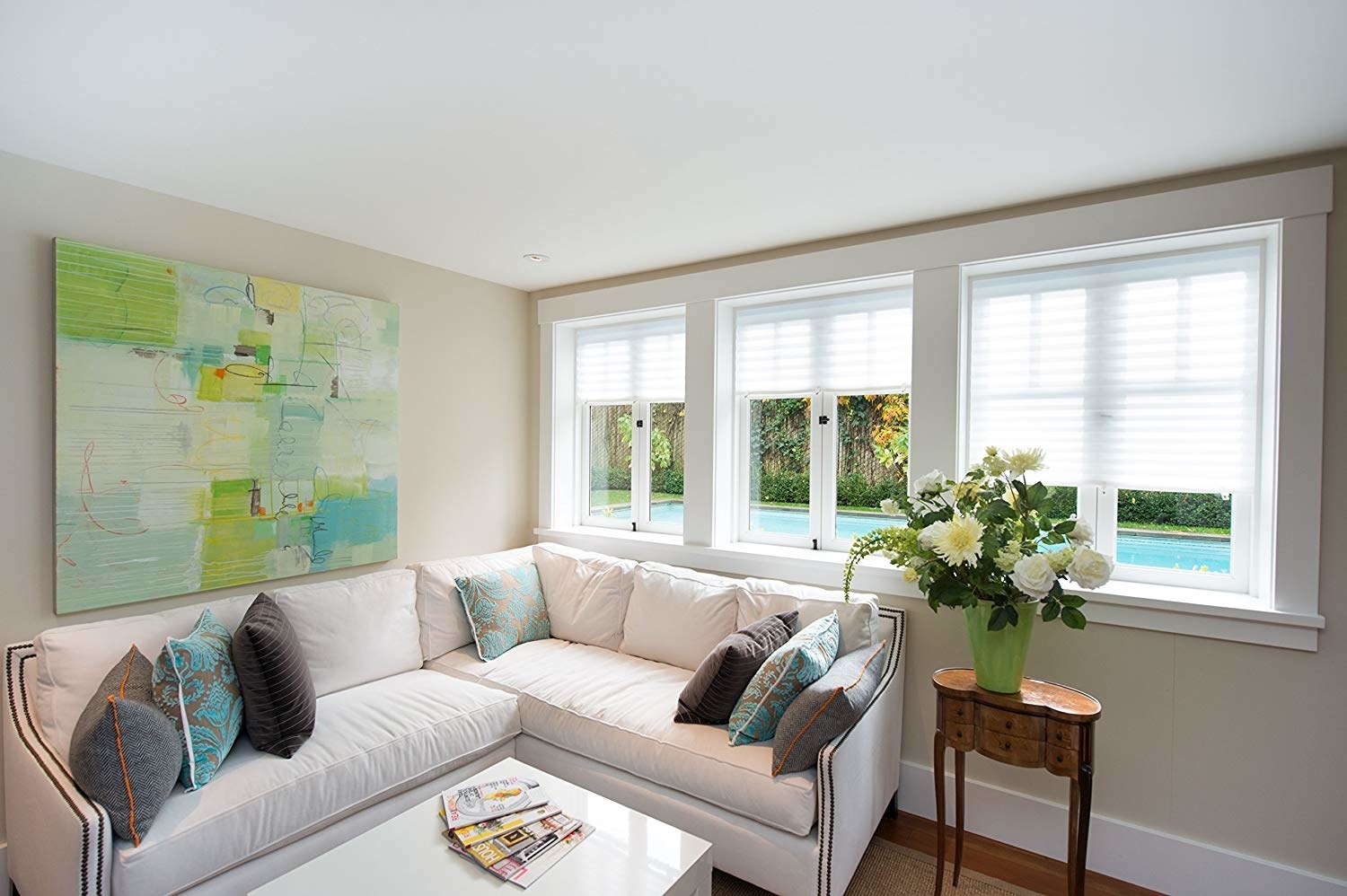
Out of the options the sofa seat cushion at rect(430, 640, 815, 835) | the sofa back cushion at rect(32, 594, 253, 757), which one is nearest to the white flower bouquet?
the sofa seat cushion at rect(430, 640, 815, 835)

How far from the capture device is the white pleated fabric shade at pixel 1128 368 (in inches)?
93.7

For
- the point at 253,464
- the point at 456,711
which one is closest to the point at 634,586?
the point at 456,711

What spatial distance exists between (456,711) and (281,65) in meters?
2.23

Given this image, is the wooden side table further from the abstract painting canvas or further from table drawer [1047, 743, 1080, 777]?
the abstract painting canvas

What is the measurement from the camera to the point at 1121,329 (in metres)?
2.56

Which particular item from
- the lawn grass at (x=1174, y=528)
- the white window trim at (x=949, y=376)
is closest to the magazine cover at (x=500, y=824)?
the white window trim at (x=949, y=376)

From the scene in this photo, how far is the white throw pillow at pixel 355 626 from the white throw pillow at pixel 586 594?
717 millimetres

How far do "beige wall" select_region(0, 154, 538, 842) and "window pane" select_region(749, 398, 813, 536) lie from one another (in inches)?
62.2

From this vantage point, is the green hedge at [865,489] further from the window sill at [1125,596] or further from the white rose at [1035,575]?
the white rose at [1035,575]

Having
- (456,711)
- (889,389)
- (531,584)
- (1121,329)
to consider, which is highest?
(1121,329)

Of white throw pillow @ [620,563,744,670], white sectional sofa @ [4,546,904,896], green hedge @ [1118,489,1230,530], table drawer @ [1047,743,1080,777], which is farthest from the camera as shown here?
white throw pillow @ [620,563,744,670]

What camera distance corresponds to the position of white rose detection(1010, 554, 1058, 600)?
1.94 metres

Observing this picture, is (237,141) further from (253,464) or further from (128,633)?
(128,633)

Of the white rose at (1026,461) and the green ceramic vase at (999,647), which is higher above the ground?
the white rose at (1026,461)
